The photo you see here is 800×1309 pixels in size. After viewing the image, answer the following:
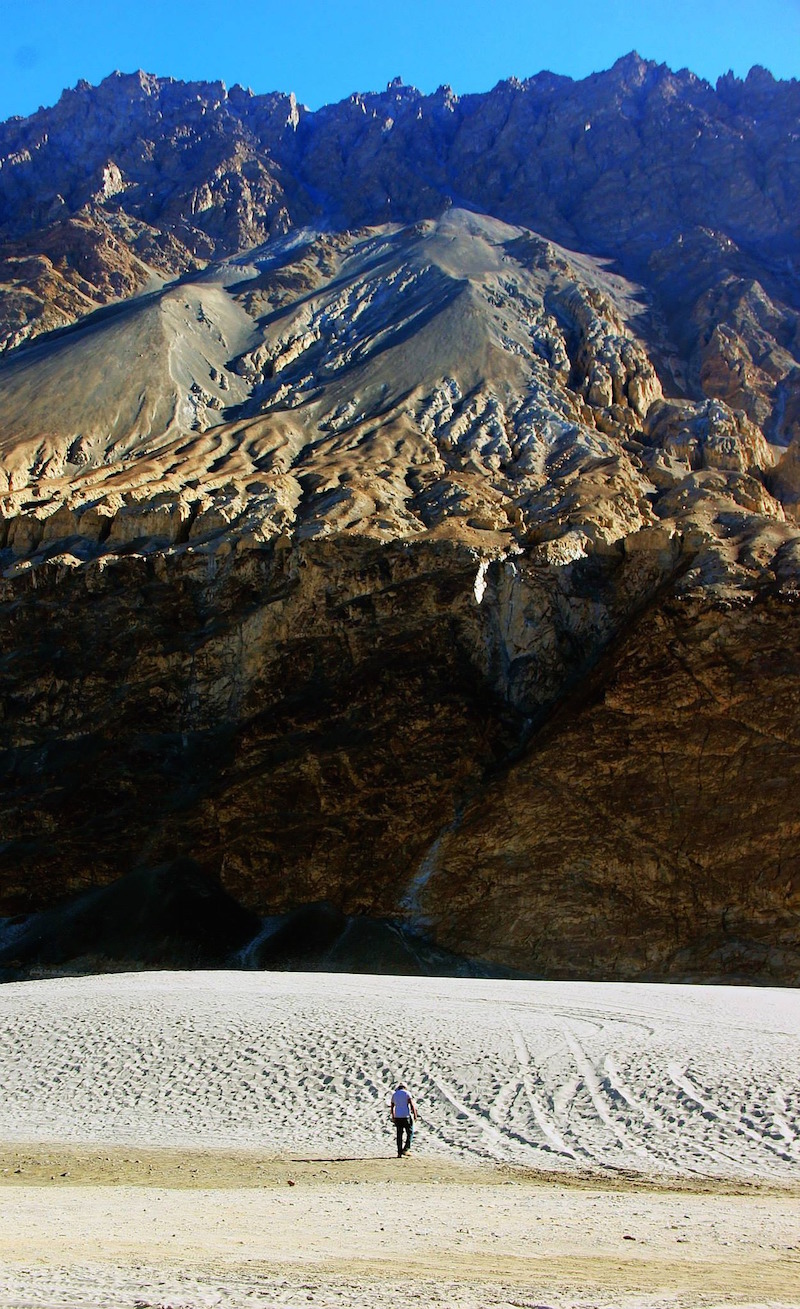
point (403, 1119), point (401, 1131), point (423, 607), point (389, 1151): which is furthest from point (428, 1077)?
point (423, 607)

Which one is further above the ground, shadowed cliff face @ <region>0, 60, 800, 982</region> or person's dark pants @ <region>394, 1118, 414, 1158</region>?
shadowed cliff face @ <region>0, 60, 800, 982</region>

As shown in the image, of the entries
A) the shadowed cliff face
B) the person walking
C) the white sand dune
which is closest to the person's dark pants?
the person walking

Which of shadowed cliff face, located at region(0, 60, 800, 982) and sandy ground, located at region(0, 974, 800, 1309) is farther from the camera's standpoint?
shadowed cliff face, located at region(0, 60, 800, 982)

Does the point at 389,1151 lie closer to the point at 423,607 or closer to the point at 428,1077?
the point at 428,1077

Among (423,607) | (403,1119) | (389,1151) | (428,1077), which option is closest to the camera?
(403,1119)

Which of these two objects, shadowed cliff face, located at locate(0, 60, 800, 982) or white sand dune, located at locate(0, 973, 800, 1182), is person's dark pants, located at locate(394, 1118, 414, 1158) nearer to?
white sand dune, located at locate(0, 973, 800, 1182)

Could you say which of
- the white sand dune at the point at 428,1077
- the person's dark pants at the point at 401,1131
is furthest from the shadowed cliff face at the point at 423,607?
the person's dark pants at the point at 401,1131
